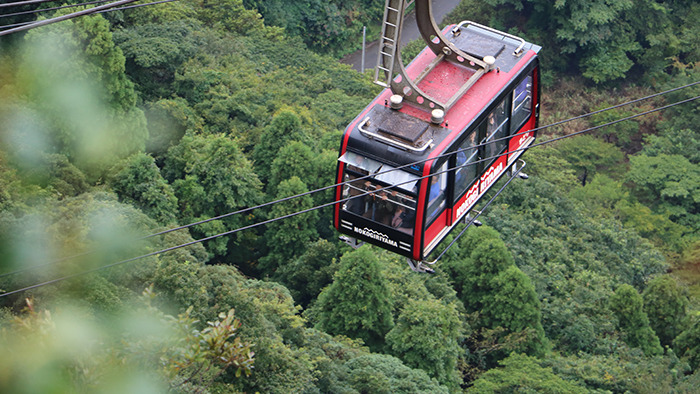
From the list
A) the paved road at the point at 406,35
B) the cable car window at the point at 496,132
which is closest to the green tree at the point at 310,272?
the cable car window at the point at 496,132

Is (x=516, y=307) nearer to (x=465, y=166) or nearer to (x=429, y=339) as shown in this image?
(x=429, y=339)

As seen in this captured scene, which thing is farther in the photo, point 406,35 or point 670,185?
point 406,35

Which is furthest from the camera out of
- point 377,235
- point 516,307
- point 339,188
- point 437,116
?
point 516,307

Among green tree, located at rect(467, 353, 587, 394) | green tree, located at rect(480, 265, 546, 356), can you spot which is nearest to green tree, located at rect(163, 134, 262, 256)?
green tree, located at rect(480, 265, 546, 356)

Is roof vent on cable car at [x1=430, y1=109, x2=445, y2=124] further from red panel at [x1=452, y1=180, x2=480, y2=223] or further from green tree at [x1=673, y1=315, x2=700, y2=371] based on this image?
green tree at [x1=673, y1=315, x2=700, y2=371]

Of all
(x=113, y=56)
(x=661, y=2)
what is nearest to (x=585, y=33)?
(x=661, y=2)

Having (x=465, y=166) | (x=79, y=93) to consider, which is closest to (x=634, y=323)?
(x=465, y=166)
